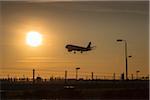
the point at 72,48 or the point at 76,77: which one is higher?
the point at 72,48

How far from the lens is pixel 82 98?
28.0 meters

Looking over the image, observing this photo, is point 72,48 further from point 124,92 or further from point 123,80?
Answer: point 124,92

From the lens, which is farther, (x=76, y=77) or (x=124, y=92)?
(x=76, y=77)

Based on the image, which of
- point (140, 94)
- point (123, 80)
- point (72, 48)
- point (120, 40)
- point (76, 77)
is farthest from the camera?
point (76, 77)

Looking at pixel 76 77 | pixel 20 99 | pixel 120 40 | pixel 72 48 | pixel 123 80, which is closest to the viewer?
pixel 20 99

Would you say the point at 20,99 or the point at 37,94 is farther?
the point at 37,94

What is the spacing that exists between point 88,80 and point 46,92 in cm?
3612

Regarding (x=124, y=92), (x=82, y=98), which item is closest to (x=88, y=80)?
(x=124, y=92)

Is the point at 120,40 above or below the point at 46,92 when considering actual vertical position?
above

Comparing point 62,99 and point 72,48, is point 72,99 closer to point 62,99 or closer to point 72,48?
point 62,99

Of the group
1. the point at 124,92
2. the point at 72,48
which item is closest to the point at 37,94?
the point at 124,92

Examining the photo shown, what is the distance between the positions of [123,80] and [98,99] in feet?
70.7

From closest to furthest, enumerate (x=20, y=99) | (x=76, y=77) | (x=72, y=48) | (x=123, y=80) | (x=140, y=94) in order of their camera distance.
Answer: (x=20, y=99) < (x=140, y=94) < (x=123, y=80) < (x=72, y=48) < (x=76, y=77)

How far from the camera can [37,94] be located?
102 ft
